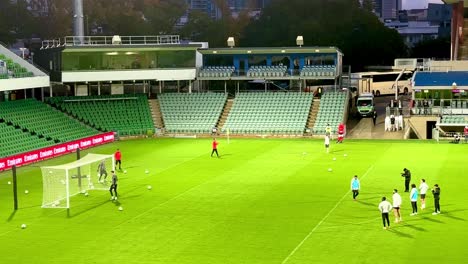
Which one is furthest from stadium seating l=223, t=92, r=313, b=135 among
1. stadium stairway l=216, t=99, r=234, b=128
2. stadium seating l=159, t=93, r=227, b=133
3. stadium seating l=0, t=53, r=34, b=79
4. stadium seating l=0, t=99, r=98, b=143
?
stadium seating l=0, t=53, r=34, b=79

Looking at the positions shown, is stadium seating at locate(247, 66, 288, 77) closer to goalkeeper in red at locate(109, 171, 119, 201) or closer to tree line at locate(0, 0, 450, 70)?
goalkeeper in red at locate(109, 171, 119, 201)

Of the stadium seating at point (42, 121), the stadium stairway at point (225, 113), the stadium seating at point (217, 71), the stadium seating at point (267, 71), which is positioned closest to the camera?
the stadium seating at point (42, 121)

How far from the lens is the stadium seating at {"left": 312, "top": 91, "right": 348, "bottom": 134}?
6488cm

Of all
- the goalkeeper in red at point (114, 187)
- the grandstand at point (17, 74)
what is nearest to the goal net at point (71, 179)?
the goalkeeper in red at point (114, 187)

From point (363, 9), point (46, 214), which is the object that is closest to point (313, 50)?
point (46, 214)

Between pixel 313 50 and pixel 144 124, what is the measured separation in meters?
18.6

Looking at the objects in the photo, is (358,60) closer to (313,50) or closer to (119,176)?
(313,50)

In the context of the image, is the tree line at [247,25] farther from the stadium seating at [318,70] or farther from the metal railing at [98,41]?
the stadium seating at [318,70]

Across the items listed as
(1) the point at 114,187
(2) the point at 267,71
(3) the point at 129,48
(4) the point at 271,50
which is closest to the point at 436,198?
(1) the point at 114,187

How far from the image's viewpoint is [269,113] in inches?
2682

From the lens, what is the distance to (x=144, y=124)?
220 ft

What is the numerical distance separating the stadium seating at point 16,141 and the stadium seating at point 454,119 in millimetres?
32667

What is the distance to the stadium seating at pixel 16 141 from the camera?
2008 inches

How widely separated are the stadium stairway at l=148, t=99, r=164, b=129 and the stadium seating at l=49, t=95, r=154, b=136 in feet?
1.98
